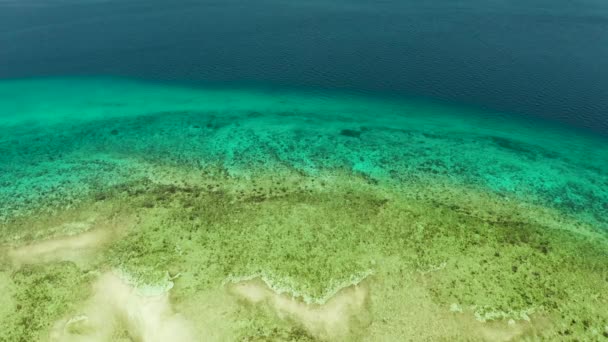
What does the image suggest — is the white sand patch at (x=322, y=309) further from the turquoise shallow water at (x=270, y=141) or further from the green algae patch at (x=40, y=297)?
the turquoise shallow water at (x=270, y=141)

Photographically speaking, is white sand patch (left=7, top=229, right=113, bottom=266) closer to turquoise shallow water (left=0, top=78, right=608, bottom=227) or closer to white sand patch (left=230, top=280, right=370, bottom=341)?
turquoise shallow water (left=0, top=78, right=608, bottom=227)

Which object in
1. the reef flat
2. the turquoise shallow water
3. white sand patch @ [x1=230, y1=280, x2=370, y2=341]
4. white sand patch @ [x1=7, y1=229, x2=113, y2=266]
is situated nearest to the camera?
white sand patch @ [x1=230, y1=280, x2=370, y2=341]

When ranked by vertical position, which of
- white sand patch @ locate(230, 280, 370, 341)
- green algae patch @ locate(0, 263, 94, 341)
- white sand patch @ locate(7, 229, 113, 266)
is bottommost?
white sand patch @ locate(230, 280, 370, 341)

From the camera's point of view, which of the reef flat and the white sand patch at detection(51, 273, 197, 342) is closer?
the white sand patch at detection(51, 273, 197, 342)

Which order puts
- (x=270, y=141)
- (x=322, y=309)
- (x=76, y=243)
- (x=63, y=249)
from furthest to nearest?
(x=270, y=141) < (x=76, y=243) < (x=63, y=249) < (x=322, y=309)

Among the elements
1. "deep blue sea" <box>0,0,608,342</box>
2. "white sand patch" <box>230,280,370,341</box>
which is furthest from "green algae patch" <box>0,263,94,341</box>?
"white sand patch" <box>230,280,370,341</box>

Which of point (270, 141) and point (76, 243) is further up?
point (270, 141)

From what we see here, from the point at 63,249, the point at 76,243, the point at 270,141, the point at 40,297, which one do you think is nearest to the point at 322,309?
the point at 40,297

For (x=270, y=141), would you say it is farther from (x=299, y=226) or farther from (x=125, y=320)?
(x=125, y=320)
